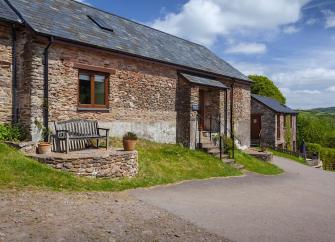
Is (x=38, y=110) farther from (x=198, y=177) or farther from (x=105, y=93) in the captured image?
(x=198, y=177)

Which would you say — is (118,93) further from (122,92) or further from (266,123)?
(266,123)

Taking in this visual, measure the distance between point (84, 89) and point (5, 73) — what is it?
293 cm

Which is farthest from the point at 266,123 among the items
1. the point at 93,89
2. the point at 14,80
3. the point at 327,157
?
the point at 14,80

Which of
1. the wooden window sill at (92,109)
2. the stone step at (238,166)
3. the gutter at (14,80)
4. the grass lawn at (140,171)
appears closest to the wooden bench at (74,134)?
the wooden window sill at (92,109)

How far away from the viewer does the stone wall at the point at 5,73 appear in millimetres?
11328

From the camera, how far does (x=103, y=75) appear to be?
14.0 meters

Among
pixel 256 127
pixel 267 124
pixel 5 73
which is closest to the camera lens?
pixel 5 73

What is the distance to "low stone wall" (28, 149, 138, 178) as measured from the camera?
9719 mm

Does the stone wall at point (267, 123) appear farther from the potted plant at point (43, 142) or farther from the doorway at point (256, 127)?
the potted plant at point (43, 142)

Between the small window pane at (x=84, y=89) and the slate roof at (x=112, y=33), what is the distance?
136cm

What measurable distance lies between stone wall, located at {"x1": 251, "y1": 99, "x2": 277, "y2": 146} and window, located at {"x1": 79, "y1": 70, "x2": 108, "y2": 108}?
21985 millimetres

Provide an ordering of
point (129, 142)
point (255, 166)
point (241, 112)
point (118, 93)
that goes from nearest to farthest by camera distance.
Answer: point (129, 142) < point (118, 93) < point (255, 166) < point (241, 112)

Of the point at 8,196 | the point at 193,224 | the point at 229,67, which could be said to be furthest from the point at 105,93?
the point at 229,67

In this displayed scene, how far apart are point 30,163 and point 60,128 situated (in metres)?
2.81
